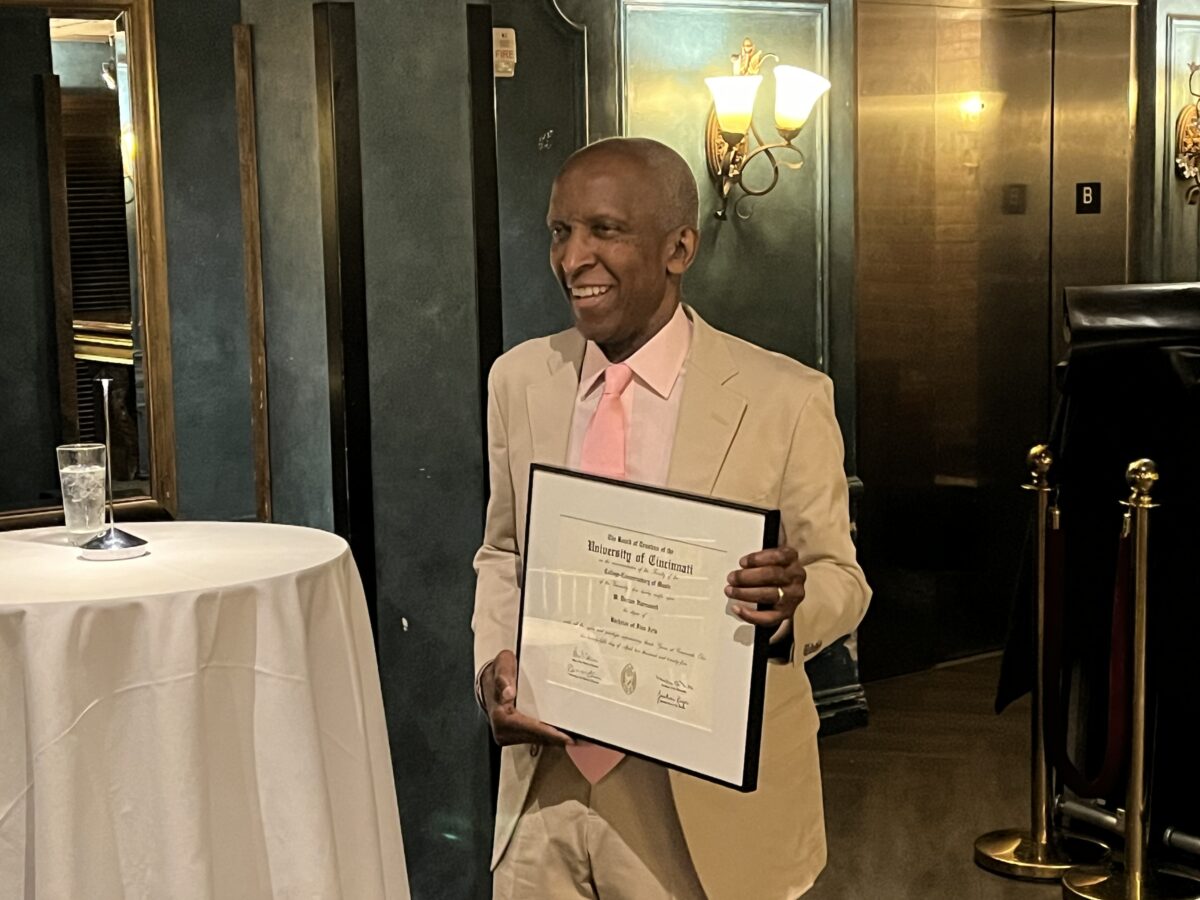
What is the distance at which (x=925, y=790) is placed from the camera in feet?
17.0

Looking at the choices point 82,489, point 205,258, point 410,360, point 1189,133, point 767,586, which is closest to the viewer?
point 767,586

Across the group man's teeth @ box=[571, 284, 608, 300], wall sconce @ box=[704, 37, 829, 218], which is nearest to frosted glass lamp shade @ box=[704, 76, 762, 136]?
wall sconce @ box=[704, 37, 829, 218]

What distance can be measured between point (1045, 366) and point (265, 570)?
4.94m

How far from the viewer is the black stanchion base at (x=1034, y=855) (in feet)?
14.5

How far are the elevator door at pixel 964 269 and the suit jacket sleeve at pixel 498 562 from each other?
158 inches

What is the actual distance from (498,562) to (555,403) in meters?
0.27

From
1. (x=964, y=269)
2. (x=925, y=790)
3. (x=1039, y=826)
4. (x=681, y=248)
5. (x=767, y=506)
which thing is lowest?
(x=925, y=790)

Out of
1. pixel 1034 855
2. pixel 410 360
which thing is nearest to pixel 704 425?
pixel 410 360

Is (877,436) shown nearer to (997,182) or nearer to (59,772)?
(997,182)

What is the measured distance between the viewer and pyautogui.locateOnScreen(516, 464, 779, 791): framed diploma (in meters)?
2.03

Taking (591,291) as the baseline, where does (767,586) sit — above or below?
below

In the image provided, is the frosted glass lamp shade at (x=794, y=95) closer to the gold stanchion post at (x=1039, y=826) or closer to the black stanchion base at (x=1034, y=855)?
the gold stanchion post at (x=1039, y=826)
